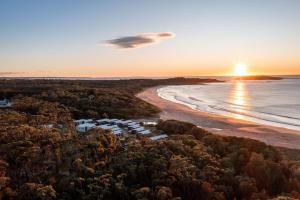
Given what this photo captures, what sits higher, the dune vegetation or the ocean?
the dune vegetation

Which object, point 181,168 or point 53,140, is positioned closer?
point 181,168

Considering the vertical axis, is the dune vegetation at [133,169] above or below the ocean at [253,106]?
above

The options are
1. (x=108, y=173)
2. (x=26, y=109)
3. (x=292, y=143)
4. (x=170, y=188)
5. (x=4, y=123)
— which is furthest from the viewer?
(x=26, y=109)

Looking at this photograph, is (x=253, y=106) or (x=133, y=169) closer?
(x=133, y=169)

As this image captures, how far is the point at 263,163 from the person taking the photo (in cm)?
1435

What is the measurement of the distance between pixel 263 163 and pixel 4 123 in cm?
1474

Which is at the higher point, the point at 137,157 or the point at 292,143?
the point at 137,157

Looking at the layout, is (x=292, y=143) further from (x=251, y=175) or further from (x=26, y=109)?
(x=26, y=109)

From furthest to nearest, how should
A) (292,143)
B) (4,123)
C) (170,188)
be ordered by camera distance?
1. (292,143)
2. (4,123)
3. (170,188)

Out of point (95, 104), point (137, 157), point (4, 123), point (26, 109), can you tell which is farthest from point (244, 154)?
point (95, 104)

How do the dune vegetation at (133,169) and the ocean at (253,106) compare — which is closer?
the dune vegetation at (133,169)

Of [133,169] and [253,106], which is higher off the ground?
[133,169]

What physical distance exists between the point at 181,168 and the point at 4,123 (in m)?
12.4

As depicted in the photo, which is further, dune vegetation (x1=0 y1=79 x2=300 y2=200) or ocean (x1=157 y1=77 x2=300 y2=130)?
ocean (x1=157 y1=77 x2=300 y2=130)
